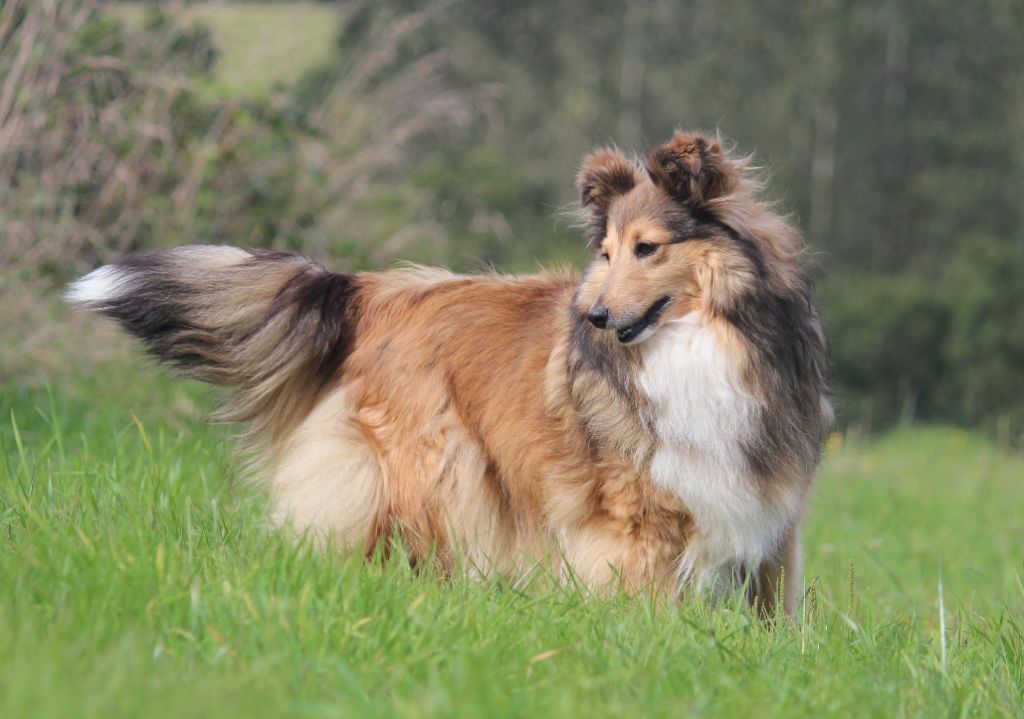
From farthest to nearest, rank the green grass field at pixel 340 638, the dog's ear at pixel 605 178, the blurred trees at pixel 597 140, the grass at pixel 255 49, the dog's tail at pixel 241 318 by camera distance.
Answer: the grass at pixel 255 49 → the blurred trees at pixel 597 140 → the dog's ear at pixel 605 178 → the dog's tail at pixel 241 318 → the green grass field at pixel 340 638

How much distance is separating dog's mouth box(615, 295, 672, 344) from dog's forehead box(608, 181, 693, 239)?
0.28 meters

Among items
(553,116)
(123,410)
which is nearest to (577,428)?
(123,410)

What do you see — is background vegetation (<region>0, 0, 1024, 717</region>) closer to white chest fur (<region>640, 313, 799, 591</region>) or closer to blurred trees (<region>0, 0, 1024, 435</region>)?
blurred trees (<region>0, 0, 1024, 435</region>)

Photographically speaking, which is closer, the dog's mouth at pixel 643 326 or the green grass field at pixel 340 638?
the green grass field at pixel 340 638

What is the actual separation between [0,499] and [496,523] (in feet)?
5.87

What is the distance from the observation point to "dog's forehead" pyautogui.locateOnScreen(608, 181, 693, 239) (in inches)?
175

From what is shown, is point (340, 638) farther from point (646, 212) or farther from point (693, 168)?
point (693, 168)

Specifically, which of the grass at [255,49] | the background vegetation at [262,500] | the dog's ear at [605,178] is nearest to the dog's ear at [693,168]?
the dog's ear at [605,178]

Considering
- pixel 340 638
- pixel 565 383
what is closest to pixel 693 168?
pixel 565 383

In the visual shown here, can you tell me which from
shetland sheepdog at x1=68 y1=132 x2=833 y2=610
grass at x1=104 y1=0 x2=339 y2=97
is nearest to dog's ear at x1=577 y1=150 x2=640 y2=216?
shetland sheepdog at x1=68 y1=132 x2=833 y2=610

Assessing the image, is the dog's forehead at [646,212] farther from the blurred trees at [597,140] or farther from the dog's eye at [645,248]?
the blurred trees at [597,140]

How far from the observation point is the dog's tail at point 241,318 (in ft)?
15.0

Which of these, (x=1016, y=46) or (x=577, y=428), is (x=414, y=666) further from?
(x=1016, y=46)

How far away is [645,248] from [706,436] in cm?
71
